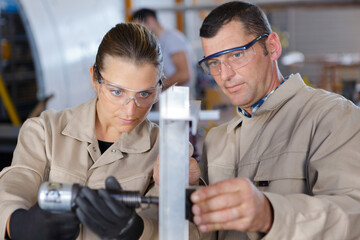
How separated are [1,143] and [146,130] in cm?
193

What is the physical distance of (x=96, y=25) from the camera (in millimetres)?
5207

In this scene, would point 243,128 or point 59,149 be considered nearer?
point 59,149

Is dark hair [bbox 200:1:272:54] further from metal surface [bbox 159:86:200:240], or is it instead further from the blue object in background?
the blue object in background

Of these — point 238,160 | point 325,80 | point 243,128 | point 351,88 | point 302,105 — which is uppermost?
point 302,105

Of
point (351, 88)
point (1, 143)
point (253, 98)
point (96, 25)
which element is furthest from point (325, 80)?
point (253, 98)

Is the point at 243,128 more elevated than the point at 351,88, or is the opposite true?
the point at 243,128

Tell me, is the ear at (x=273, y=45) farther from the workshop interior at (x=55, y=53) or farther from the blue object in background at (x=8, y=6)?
the blue object in background at (x=8, y=6)

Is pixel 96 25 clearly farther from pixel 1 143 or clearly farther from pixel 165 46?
pixel 1 143

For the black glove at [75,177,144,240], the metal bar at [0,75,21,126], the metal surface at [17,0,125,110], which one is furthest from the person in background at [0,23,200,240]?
the metal bar at [0,75,21,126]

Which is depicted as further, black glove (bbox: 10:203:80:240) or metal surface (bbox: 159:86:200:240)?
black glove (bbox: 10:203:80:240)

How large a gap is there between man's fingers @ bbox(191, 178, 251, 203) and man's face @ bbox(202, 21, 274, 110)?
0.67 m

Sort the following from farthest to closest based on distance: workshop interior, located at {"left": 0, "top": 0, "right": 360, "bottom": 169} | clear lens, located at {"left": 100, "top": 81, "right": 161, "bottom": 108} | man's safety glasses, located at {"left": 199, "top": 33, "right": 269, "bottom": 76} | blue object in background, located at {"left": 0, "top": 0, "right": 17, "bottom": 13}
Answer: blue object in background, located at {"left": 0, "top": 0, "right": 17, "bottom": 13}, workshop interior, located at {"left": 0, "top": 0, "right": 360, "bottom": 169}, man's safety glasses, located at {"left": 199, "top": 33, "right": 269, "bottom": 76}, clear lens, located at {"left": 100, "top": 81, "right": 161, "bottom": 108}

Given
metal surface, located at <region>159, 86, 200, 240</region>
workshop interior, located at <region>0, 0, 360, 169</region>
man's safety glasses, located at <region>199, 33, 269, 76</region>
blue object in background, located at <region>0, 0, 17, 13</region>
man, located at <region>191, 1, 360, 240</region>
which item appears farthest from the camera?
blue object in background, located at <region>0, 0, 17, 13</region>

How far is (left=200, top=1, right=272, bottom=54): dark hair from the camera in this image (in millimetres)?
1587
